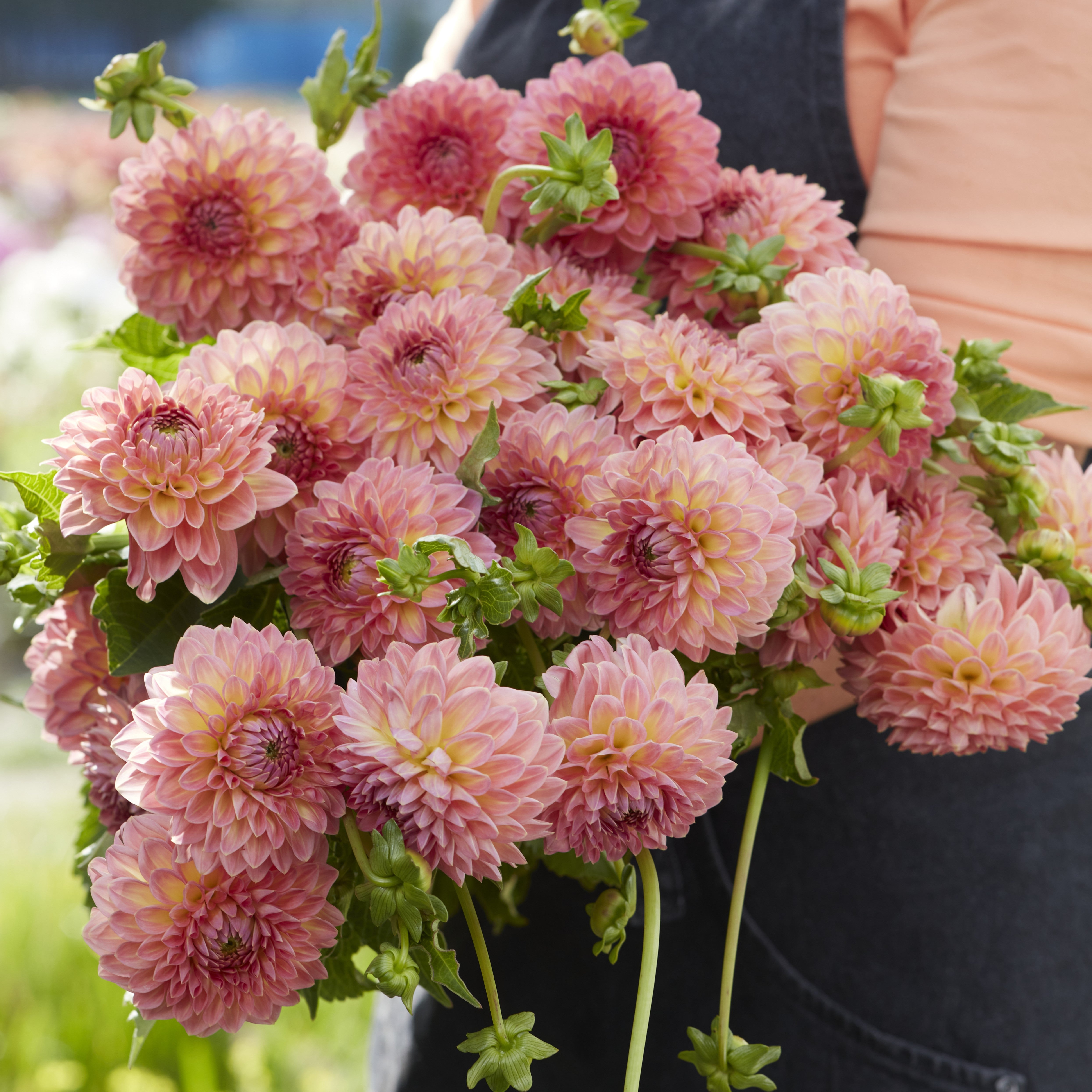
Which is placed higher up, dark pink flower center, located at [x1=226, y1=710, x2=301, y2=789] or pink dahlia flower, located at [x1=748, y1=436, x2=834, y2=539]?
pink dahlia flower, located at [x1=748, y1=436, x2=834, y2=539]

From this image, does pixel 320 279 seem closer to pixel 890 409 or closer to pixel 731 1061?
pixel 890 409

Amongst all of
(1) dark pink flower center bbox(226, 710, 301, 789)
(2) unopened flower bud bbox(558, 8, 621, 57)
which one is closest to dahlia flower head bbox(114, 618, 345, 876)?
(1) dark pink flower center bbox(226, 710, 301, 789)

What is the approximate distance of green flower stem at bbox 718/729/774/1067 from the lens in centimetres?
37

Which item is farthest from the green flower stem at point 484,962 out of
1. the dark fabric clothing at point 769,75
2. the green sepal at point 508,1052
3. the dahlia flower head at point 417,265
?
the dark fabric clothing at point 769,75

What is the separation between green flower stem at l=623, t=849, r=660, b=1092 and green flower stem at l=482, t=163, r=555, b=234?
0.26 meters

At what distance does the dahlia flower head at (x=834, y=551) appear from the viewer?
37cm

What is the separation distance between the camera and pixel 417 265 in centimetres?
41

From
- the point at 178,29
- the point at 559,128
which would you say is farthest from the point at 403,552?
the point at 178,29

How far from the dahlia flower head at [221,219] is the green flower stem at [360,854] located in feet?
0.76

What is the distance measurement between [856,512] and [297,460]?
0.67 ft

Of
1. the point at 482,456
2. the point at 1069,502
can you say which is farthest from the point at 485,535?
the point at 1069,502

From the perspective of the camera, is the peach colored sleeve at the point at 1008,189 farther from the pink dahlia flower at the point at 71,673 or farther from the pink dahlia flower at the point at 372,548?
the pink dahlia flower at the point at 71,673

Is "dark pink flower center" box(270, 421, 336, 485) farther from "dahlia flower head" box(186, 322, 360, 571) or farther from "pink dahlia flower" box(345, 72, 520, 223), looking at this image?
"pink dahlia flower" box(345, 72, 520, 223)

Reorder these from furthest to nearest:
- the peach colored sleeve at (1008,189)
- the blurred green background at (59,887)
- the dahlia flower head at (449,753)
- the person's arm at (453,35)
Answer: the blurred green background at (59,887)
the person's arm at (453,35)
the peach colored sleeve at (1008,189)
the dahlia flower head at (449,753)
